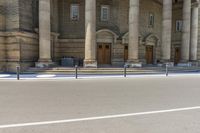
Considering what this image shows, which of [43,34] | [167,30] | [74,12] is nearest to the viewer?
[43,34]

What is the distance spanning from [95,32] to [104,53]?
560 cm

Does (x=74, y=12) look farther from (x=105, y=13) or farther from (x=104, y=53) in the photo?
(x=104, y=53)

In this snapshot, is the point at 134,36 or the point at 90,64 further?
the point at 134,36

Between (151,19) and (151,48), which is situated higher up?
(151,19)

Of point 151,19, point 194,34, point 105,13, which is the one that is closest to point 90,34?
point 105,13

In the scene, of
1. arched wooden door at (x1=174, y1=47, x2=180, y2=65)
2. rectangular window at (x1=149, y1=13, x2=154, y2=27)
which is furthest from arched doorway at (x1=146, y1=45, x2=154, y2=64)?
arched wooden door at (x1=174, y1=47, x2=180, y2=65)

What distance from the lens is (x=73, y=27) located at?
2802 centimetres

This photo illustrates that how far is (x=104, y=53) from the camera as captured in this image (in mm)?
28078

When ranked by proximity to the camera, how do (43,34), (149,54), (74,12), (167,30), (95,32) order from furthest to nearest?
(149,54) < (74,12) < (167,30) < (95,32) < (43,34)

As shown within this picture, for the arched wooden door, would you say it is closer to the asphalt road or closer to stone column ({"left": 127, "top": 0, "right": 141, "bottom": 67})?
stone column ({"left": 127, "top": 0, "right": 141, "bottom": 67})

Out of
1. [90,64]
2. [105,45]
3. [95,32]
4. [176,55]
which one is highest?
[95,32]

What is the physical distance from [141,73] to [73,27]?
11087mm

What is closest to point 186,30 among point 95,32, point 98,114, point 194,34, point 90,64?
point 194,34

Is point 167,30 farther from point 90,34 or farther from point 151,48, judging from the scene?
point 90,34
